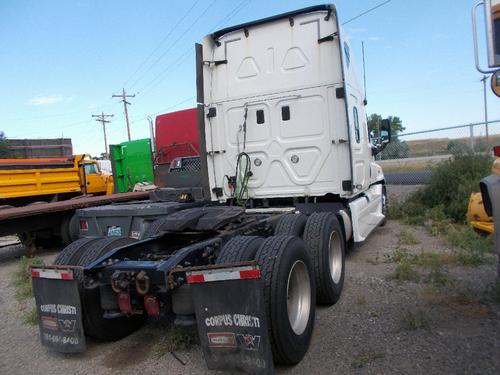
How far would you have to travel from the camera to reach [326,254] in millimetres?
4688

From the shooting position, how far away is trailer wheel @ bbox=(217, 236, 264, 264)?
11.5 ft

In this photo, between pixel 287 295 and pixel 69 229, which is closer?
pixel 287 295

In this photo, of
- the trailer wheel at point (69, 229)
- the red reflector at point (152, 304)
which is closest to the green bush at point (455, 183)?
the red reflector at point (152, 304)

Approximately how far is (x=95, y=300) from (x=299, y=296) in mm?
1790

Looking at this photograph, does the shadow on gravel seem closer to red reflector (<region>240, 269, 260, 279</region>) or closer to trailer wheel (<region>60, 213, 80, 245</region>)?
trailer wheel (<region>60, 213, 80, 245</region>)

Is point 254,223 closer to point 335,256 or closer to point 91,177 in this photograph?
point 335,256

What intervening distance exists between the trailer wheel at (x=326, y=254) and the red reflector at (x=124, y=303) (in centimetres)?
197

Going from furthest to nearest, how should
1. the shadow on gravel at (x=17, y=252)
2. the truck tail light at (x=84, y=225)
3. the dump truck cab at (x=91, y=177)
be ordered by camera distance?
the dump truck cab at (x=91, y=177) → the shadow on gravel at (x=17, y=252) → the truck tail light at (x=84, y=225)

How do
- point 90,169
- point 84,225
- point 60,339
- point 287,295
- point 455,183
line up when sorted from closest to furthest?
point 287,295 → point 60,339 → point 84,225 → point 455,183 → point 90,169

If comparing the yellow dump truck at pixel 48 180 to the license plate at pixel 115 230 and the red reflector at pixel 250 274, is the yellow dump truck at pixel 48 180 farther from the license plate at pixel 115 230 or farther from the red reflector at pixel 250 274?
the red reflector at pixel 250 274

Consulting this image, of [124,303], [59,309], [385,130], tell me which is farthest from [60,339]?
[385,130]

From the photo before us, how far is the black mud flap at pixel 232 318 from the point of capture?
2.87 meters

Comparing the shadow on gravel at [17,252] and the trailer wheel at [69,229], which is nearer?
the trailer wheel at [69,229]

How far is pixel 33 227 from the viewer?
30.0 feet
